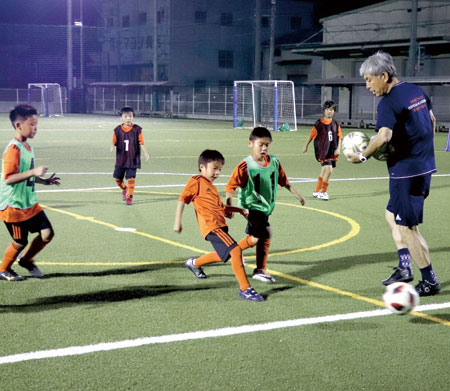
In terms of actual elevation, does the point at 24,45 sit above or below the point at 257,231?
above

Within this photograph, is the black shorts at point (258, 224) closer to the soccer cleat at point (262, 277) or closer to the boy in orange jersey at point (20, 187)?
the soccer cleat at point (262, 277)

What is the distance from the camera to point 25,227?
6.61 meters

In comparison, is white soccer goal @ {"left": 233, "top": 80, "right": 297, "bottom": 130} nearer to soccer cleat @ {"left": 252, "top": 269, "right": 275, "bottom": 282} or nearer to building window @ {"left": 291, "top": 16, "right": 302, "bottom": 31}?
building window @ {"left": 291, "top": 16, "right": 302, "bottom": 31}

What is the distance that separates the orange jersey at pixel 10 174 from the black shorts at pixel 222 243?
1.64 metres

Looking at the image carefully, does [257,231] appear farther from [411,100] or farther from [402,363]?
[402,363]

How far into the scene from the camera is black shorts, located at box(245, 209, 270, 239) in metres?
6.83

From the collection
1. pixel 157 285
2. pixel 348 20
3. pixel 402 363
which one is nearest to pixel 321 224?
pixel 157 285

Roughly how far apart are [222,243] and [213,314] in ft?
2.48

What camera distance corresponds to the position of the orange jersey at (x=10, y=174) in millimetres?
6422

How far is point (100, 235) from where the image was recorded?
9.28 m

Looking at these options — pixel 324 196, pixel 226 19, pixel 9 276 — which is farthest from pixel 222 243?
pixel 226 19

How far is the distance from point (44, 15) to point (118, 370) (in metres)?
72.5

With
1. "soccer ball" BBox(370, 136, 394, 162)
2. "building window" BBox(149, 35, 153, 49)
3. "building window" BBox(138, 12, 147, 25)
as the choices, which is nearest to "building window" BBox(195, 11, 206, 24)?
"building window" BBox(149, 35, 153, 49)

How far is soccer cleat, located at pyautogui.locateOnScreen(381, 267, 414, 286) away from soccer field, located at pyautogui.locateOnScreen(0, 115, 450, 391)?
13cm
